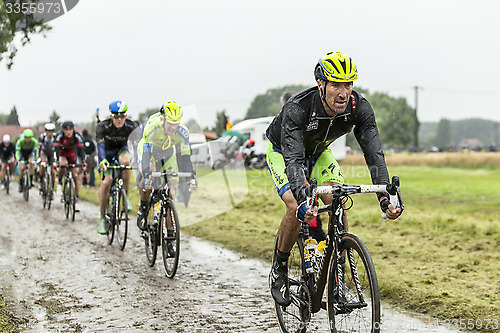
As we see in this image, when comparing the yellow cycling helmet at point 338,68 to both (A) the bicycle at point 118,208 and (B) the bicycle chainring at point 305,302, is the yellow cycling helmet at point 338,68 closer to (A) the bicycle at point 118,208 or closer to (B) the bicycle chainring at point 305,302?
(B) the bicycle chainring at point 305,302

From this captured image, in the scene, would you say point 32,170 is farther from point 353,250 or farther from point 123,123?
point 353,250

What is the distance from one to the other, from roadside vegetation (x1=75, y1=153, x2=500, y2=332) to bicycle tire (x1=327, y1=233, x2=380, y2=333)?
5.19 ft

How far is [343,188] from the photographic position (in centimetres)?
425

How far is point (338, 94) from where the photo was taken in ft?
14.9

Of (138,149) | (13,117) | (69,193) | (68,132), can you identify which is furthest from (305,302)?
(68,132)

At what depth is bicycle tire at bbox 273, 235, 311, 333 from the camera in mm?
5012

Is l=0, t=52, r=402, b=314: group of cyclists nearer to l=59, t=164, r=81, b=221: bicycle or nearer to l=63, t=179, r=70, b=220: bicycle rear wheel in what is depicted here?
l=59, t=164, r=81, b=221: bicycle

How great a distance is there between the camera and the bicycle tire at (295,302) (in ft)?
16.4

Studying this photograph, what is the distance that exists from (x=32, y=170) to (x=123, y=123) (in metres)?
10.1

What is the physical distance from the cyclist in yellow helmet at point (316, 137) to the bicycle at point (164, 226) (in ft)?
9.36

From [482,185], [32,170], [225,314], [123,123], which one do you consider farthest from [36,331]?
Result: [482,185]

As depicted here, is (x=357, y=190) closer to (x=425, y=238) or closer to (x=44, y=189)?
(x=425, y=238)

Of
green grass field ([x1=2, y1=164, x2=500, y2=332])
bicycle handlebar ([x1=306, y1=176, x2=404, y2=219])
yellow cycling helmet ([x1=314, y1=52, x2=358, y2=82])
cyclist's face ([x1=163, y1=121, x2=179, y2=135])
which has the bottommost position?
green grass field ([x1=2, y1=164, x2=500, y2=332])

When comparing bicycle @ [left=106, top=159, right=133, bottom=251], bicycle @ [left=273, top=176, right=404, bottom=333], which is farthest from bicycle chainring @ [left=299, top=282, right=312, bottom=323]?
bicycle @ [left=106, top=159, right=133, bottom=251]
